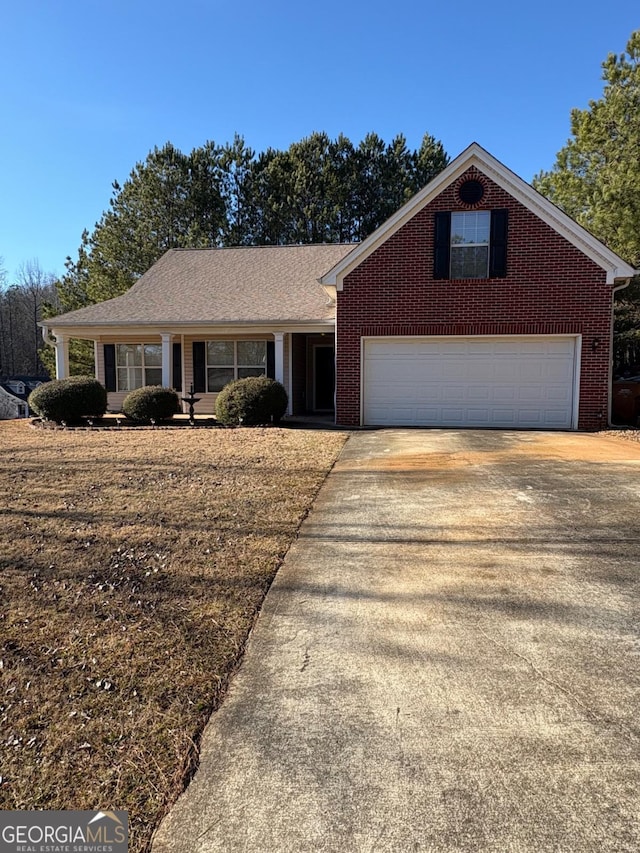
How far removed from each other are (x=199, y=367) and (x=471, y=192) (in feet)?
29.8

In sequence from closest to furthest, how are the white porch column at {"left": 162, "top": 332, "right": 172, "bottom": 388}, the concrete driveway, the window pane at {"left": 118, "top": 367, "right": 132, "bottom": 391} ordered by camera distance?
the concrete driveway < the white porch column at {"left": 162, "top": 332, "right": 172, "bottom": 388} < the window pane at {"left": 118, "top": 367, "right": 132, "bottom": 391}

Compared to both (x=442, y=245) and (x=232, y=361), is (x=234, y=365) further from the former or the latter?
(x=442, y=245)

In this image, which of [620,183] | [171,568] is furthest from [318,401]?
[171,568]

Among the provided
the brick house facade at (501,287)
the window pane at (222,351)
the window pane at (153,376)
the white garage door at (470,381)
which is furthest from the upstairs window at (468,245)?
the window pane at (153,376)

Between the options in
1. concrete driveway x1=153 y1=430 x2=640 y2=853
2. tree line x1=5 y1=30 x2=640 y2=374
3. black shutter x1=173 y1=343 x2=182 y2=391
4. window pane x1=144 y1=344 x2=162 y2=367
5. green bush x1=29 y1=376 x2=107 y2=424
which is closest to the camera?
concrete driveway x1=153 y1=430 x2=640 y2=853

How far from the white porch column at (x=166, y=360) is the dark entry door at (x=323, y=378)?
482 cm

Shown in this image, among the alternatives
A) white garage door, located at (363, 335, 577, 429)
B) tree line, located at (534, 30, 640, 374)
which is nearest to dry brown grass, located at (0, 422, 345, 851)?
white garage door, located at (363, 335, 577, 429)

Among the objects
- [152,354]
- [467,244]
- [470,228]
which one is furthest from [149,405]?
[470,228]

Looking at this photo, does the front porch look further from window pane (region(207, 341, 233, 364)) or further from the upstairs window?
the upstairs window

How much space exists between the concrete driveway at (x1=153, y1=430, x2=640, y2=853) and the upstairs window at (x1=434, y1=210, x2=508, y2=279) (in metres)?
9.16

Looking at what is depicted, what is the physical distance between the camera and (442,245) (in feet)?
43.5

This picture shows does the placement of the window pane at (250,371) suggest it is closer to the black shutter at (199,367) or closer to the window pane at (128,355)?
the black shutter at (199,367)

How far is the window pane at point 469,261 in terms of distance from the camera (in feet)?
43.2

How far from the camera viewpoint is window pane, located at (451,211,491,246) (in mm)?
13195
